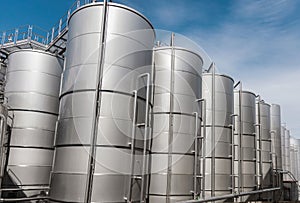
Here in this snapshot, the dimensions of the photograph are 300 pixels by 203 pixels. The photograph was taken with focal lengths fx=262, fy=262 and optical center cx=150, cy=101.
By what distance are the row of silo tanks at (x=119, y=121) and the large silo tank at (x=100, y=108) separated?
0.9 inches

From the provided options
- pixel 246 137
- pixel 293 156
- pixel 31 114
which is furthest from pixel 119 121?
pixel 293 156

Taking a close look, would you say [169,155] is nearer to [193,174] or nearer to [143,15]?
[193,174]

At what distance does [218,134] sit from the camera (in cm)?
1123

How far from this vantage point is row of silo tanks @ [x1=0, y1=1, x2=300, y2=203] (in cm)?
593

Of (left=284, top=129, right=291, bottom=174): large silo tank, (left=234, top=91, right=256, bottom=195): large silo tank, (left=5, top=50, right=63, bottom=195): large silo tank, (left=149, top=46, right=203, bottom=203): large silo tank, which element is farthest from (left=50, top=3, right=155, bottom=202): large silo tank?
(left=284, top=129, right=291, bottom=174): large silo tank

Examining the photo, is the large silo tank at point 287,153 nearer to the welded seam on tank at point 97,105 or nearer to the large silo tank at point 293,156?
the large silo tank at point 293,156

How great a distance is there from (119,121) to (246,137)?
9.35 metres

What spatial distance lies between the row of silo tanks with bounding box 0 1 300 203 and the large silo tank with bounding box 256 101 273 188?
377mm

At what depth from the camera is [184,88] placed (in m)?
8.84

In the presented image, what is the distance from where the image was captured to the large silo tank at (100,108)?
5.76 meters

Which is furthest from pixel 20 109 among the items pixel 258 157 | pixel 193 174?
pixel 258 157

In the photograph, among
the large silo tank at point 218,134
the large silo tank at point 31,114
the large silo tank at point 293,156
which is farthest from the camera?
the large silo tank at point 293,156

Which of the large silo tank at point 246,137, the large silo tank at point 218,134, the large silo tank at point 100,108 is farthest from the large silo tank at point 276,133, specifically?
the large silo tank at point 100,108

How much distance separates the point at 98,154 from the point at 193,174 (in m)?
3.91
